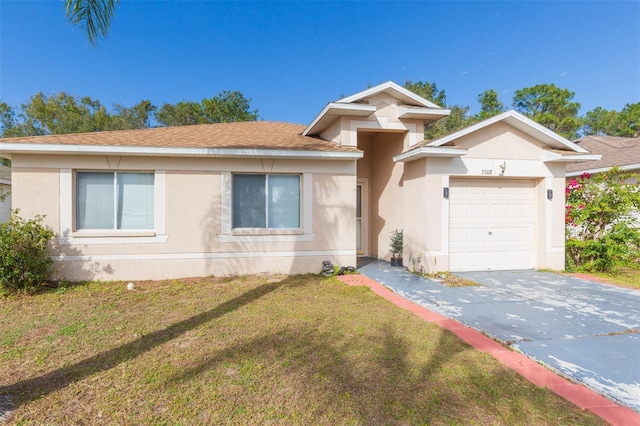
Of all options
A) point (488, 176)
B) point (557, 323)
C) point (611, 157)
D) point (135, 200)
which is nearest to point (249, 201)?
point (135, 200)

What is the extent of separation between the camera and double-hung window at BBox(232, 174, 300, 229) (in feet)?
26.8

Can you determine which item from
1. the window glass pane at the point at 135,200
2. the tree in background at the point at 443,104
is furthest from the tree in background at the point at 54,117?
the tree in background at the point at 443,104

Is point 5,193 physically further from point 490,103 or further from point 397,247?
point 490,103

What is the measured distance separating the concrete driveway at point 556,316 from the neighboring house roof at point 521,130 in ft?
10.3

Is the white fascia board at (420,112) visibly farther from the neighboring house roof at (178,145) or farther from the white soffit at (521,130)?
the neighboring house roof at (178,145)

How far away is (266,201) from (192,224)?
1.95 meters

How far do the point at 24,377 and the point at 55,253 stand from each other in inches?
203

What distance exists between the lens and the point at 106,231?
24.7ft

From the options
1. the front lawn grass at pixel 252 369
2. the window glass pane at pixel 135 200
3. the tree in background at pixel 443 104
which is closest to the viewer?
the front lawn grass at pixel 252 369

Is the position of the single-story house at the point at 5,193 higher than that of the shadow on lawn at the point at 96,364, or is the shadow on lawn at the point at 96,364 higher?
the single-story house at the point at 5,193

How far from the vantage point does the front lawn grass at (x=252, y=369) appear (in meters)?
2.68

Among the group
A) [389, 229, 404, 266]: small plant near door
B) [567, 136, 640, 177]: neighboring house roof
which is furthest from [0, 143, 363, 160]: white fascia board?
[567, 136, 640, 177]: neighboring house roof

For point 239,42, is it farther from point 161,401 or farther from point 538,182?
point 161,401

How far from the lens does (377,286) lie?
7.17 meters
